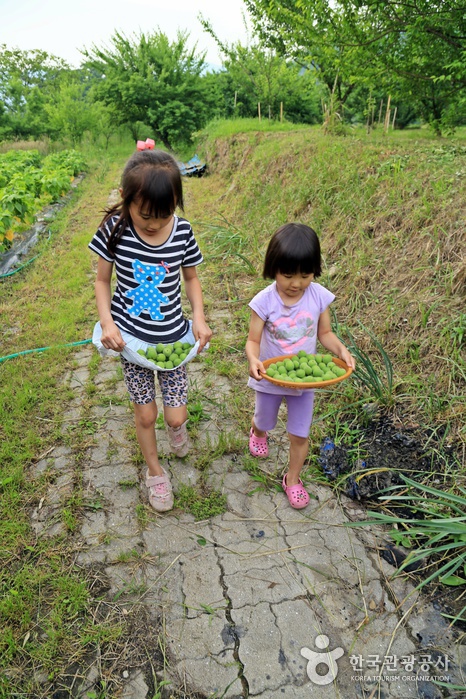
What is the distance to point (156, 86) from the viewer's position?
16.1 metres

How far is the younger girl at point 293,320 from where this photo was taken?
6.00 feet

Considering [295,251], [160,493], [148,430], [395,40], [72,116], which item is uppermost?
[395,40]

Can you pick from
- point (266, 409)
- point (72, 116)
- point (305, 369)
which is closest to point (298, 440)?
point (266, 409)

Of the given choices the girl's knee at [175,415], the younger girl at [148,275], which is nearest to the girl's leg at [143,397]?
the younger girl at [148,275]

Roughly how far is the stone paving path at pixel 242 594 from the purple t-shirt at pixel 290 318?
0.69 meters

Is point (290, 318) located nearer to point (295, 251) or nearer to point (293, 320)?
point (293, 320)

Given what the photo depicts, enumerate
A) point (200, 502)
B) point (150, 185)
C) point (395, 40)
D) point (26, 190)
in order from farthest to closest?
point (26, 190)
point (395, 40)
point (200, 502)
point (150, 185)

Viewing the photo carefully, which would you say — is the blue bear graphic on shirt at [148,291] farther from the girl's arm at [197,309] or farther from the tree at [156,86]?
the tree at [156,86]

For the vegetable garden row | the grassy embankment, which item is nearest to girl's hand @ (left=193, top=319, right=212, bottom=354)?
the grassy embankment

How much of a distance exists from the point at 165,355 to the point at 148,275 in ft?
1.16

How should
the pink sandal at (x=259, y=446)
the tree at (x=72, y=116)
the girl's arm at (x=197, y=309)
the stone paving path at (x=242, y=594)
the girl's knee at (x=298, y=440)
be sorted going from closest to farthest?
the stone paving path at (x=242, y=594), the girl's arm at (x=197, y=309), the girl's knee at (x=298, y=440), the pink sandal at (x=259, y=446), the tree at (x=72, y=116)

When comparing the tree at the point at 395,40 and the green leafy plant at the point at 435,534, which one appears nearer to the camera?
the green leafy plant at the point at 435,534

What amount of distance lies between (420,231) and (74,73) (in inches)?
1831

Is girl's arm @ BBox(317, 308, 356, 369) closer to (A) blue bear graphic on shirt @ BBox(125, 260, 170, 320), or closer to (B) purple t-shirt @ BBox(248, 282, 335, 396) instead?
(B) purple t-shirt @ BBox(248, 282, 335, 396)
